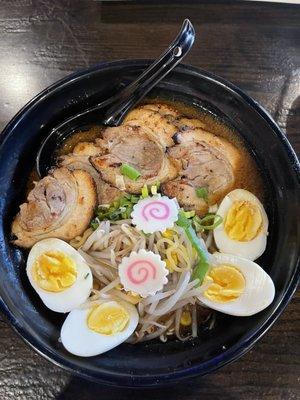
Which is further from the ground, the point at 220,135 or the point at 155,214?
the point at 220,135

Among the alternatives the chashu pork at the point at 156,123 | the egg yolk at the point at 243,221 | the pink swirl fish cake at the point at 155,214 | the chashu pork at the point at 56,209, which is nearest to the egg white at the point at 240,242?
the egg yolk at the point at 243,221

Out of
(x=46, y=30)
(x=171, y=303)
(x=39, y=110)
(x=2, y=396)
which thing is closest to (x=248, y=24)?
(x=46, y=30)

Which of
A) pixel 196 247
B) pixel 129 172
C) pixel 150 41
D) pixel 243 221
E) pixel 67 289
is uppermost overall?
pixel 150 41

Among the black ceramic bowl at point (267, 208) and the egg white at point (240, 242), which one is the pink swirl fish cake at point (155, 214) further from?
the black ceramic bowl at point (267, 208)

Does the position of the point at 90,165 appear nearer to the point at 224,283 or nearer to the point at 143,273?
the point at 143,273

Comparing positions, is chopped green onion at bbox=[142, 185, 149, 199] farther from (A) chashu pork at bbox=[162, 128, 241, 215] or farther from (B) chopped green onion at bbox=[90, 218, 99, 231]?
(B) chopped green onion at bbox=[90, 218, 99, 231]

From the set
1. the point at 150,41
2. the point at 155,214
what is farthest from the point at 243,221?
the point at 150,41

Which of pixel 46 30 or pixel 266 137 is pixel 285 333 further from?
pixel 46 30
